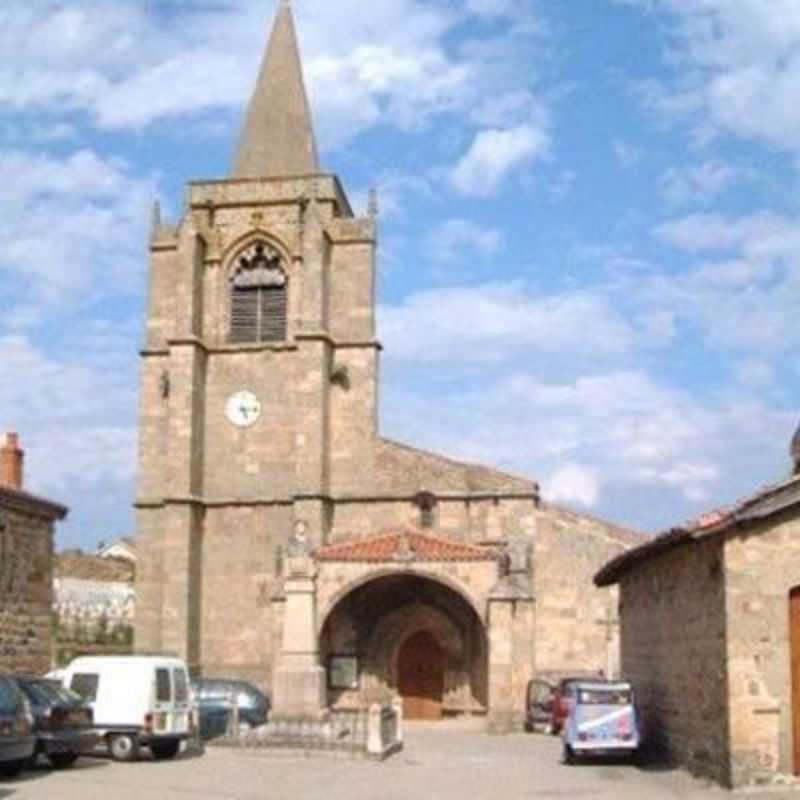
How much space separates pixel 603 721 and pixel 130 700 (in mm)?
7070

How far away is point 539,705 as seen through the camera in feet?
111

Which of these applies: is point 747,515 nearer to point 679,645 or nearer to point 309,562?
point 679,645

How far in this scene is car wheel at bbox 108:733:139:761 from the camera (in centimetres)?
2220

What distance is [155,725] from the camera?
22188 millimetres

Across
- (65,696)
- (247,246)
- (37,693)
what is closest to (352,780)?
(65,696)

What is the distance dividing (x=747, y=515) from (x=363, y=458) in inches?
997

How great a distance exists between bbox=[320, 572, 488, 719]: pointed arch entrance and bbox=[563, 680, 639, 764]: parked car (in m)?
17.4

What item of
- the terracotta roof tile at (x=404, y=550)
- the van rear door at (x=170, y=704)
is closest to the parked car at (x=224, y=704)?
the van rear door at (x=170, y=704)

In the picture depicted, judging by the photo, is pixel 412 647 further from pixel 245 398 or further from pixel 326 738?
pixel 326 738

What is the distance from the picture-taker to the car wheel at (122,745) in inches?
874

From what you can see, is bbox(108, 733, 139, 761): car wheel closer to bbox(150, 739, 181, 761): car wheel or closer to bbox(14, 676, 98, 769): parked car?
bbox(150, 739, 181, 761): car wheel

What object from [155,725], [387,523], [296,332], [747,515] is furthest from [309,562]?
[747,515]

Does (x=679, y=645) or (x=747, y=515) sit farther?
(x=679, y=645)

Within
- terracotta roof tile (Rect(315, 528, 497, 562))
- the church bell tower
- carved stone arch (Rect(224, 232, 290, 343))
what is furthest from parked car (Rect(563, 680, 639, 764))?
carved stone arch (Rect(224, 232, 290, 343))
